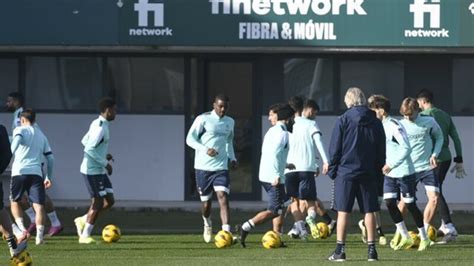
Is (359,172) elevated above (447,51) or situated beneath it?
situated beneath

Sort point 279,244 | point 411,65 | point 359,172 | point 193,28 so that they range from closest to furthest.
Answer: point 359,172, point 279,244, point 193,28, point 411,65

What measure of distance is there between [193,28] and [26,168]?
5643 millimetres

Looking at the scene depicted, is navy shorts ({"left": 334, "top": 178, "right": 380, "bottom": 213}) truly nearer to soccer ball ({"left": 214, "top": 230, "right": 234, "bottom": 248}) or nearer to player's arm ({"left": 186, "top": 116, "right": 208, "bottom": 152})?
soccer ball ({"left": 214, "top": 230, "right": 234, "bottom": 248})

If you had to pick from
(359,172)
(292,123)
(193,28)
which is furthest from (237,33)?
(359,172)

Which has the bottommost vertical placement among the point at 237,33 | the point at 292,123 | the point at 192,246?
the point at 192,246

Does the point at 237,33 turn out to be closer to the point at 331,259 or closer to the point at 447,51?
the point at 447,51

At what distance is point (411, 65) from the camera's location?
25.2 meters

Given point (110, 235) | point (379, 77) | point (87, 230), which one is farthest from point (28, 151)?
point (379, 77)

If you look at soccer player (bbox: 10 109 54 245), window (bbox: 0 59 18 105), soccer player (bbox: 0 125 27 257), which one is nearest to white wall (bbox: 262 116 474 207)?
window (bbox: 0 59 18 105)

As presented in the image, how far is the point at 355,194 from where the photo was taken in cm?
1673

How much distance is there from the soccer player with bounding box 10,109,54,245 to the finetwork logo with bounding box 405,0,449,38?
735 centimetres

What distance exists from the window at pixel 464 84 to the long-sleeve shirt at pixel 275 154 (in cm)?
703

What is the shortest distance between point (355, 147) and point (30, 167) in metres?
4.81

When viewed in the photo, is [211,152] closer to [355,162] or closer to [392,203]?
[392,203]
